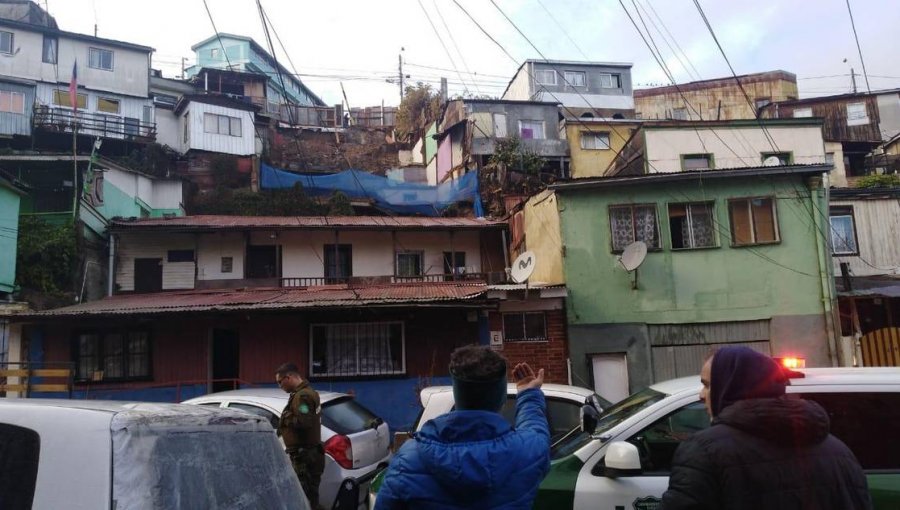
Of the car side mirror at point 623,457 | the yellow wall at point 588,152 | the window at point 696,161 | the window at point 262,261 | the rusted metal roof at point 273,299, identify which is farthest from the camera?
the yellow wall at point 588,152

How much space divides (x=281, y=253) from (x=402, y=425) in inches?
307

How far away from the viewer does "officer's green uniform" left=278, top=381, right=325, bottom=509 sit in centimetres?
555

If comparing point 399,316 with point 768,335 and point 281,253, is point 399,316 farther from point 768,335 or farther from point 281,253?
point 768,335

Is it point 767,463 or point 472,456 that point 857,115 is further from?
point 472,456

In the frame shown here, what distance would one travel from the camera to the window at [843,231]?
19.3 metres

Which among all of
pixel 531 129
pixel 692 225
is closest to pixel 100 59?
pixel 531 129

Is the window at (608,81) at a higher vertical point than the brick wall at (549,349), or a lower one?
higher

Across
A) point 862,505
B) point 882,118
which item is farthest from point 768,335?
point 882,118

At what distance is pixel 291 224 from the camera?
17.2 metres

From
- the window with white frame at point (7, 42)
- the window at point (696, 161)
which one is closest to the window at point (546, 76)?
the window at point (696, 161)

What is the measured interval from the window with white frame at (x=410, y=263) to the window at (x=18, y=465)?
16.5 m

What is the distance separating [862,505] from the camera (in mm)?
1946

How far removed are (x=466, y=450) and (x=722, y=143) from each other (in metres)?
23.6

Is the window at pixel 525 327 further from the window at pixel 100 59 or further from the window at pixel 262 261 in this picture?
the window at pixel 100 59
